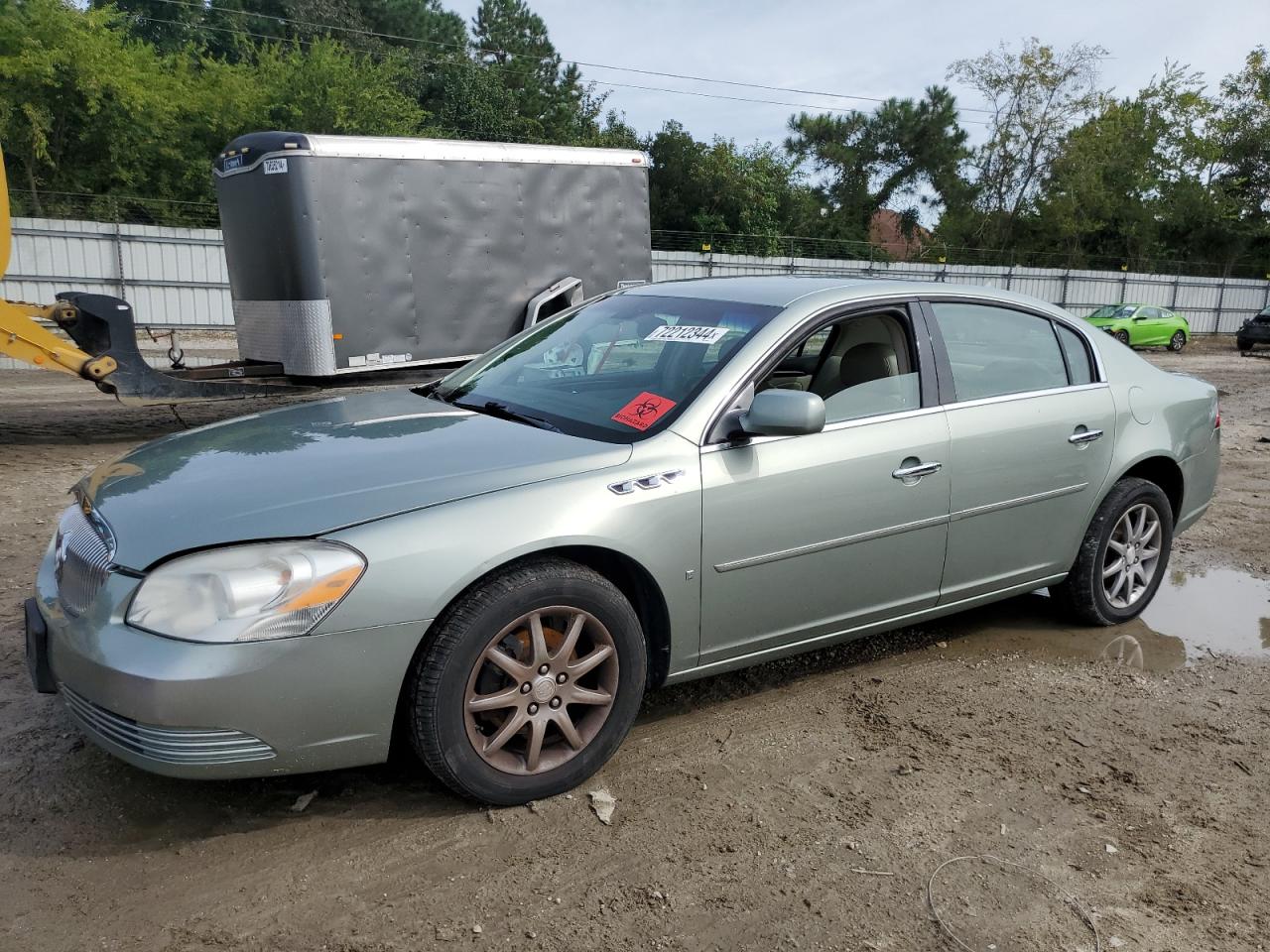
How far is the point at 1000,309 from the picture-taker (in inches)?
173

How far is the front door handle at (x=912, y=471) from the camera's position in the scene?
3.77 m

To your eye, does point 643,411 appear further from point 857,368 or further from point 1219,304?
point 1219,304

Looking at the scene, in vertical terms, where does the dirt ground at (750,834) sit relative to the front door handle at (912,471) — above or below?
below

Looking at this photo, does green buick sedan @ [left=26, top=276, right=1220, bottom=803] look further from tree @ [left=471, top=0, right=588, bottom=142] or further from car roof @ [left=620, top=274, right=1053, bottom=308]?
tree @ [left=471, top=0, right=588, bottom=142]

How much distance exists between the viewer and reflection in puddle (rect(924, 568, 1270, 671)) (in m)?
4.54

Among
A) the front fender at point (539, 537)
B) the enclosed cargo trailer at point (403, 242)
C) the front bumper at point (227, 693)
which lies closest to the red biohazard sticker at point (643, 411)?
the front fender at point (539, 537)

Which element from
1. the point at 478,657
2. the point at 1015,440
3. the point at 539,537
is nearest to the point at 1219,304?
the point at 1015,440

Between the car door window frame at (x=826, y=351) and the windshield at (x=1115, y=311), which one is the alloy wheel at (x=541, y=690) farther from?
the windshield at (x=1115, y=311)

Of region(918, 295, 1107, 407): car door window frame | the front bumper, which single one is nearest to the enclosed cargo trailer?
region(918, 295, 1107, 407): car door window frame

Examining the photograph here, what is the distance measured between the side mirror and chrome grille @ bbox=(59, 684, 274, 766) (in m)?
1.76

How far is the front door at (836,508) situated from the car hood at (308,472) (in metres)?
0.48

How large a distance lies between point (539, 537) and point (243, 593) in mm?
813

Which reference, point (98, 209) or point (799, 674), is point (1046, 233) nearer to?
point (98, 209)

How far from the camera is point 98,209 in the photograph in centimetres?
2169
